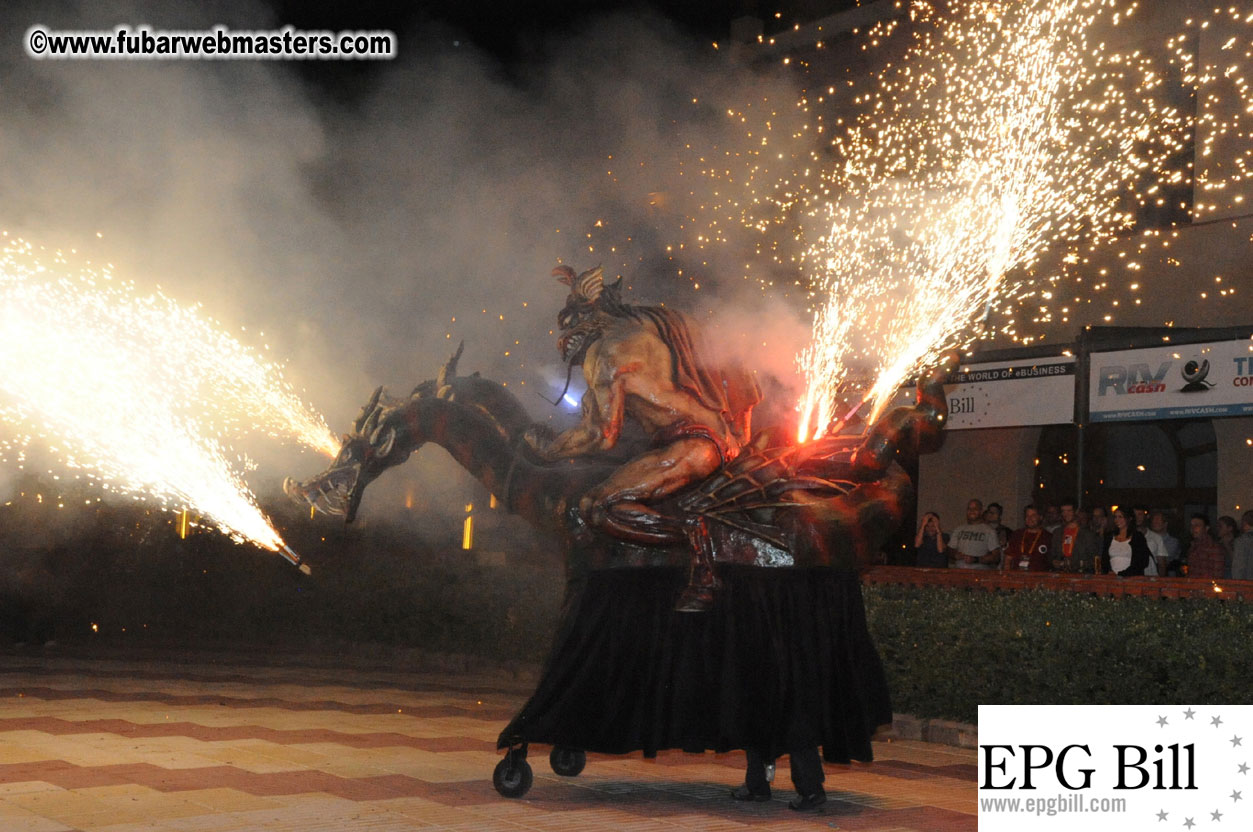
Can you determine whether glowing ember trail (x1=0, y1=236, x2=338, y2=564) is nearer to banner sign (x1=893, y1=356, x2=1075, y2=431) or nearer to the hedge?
the hedge

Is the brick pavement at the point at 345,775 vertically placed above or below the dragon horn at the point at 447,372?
below

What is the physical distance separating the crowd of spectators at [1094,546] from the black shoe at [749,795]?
228 inches

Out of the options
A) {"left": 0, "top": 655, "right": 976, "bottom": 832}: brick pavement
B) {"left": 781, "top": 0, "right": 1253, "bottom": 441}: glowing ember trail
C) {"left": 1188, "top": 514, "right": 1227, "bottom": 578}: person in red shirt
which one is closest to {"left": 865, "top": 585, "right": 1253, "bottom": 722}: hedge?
{"left": 0, "top": 655, "right": 976, "bottom": 832}: brick pavement

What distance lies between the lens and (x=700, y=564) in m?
6.26

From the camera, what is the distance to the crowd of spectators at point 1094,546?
36.3 feet

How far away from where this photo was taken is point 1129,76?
586 inches

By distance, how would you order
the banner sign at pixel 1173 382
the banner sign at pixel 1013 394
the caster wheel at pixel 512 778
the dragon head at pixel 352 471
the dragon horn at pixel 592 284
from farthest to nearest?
the banner sign at pixel 1013 394, the banner sign at pixel 1173 382, the dragon head at pixel 352 471, the dragon horn at pixel 592 284, the caster wheel at pixel 512 778

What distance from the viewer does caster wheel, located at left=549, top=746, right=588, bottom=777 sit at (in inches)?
267

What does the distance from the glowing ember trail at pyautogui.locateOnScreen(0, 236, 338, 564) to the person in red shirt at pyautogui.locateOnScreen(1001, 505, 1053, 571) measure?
6455 mm

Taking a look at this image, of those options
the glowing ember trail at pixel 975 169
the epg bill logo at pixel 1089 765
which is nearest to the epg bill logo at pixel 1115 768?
the epg bill logo at pixel 1089 765

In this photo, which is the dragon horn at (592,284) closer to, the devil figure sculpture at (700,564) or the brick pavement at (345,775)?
the devil figure sculpture at (700,564)

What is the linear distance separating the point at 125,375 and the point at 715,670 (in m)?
5.61

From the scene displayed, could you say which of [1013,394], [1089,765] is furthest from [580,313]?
[1013,394]

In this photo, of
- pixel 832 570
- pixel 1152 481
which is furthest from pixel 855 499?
pixel 1152 481
